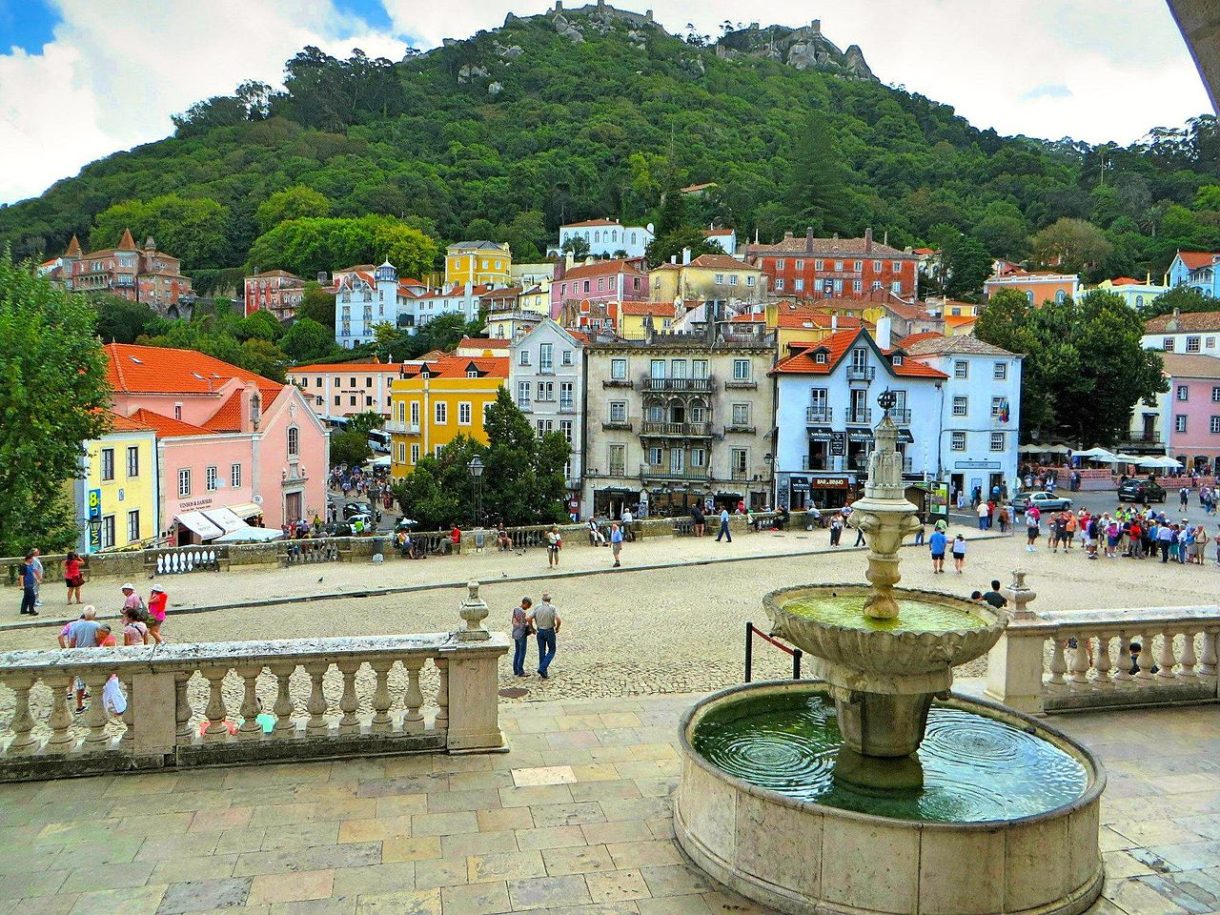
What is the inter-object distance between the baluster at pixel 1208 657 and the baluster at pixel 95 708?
1030 centimetres

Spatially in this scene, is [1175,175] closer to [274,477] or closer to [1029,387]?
[1029,387]

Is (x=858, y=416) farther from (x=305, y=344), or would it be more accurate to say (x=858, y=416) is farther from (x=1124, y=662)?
(x=305, y=344)

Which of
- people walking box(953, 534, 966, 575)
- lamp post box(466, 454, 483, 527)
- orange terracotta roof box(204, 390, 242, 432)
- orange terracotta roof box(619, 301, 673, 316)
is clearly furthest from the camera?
orange terracotta roof box(619, 301, 673, 316)

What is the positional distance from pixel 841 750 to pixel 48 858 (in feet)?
17.8

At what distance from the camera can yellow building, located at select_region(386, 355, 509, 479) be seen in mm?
54906

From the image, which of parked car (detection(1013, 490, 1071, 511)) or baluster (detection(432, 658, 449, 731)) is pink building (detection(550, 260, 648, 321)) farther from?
baluster (detection(432, 658, 449, 731))

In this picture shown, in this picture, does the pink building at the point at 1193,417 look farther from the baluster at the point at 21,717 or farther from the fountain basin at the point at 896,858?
the baluster at the point at 21,717

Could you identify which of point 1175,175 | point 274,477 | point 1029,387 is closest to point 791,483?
point 1029,387

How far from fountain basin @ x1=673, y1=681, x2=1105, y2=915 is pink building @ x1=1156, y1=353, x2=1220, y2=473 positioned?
63833 millimetres

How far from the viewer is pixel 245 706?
725cm

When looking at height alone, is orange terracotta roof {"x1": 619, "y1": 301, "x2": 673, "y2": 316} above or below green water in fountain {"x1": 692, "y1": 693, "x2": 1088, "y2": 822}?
above

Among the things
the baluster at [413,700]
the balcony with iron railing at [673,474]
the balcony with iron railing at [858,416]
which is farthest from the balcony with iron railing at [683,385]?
the baluster at [413,700]

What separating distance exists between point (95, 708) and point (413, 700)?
2.44 m

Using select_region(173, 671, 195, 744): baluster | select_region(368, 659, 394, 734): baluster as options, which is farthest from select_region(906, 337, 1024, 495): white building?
select_region(173, 671, 195, 744): baluster
